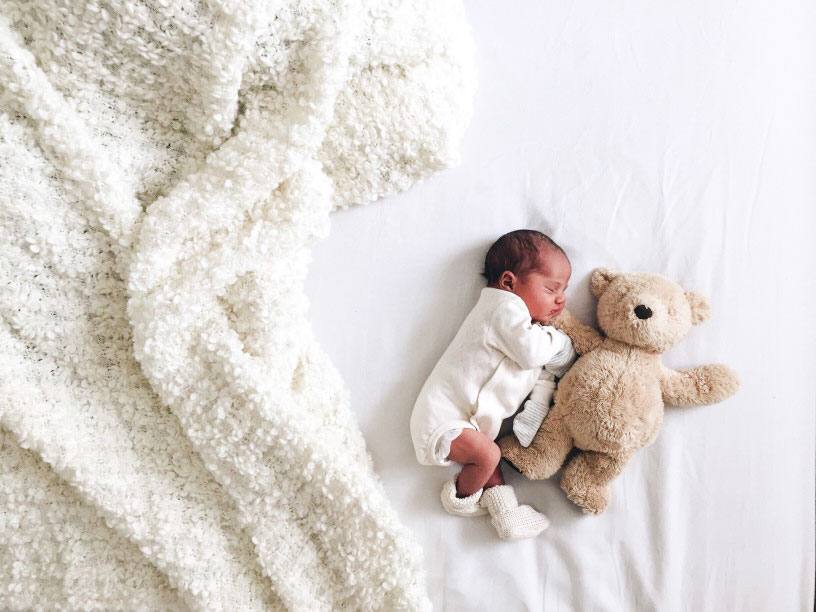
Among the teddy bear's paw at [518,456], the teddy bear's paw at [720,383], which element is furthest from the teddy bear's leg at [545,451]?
the teddy bear's paw at [720,383]

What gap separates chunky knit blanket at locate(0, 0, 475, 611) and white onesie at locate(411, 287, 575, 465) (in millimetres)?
127

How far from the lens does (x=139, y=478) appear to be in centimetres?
86

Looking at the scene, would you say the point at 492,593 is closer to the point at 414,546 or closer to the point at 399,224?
the point at 414,546

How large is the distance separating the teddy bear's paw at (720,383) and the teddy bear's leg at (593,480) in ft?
0.52

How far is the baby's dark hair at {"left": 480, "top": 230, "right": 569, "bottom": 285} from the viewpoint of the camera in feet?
3.03

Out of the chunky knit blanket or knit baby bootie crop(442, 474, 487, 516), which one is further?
knit baby bootie crop(442, 474, 487, 516)

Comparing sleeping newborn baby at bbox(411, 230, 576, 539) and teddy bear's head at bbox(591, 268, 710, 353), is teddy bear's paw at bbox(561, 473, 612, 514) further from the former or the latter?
teddy bear's head at bbox(591, 268, 710, 353)

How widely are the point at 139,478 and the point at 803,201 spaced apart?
3.51ft

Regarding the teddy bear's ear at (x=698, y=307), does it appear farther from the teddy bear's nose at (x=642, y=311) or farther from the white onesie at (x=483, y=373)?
the white onesie at (x=483, y=373)

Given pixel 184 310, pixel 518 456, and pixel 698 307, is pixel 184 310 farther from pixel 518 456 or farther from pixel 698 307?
pixel 698 307

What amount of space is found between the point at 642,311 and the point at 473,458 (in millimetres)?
322

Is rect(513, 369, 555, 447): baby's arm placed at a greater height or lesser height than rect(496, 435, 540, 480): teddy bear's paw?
greater

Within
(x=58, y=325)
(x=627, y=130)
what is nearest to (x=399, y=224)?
(x=627, y=130)

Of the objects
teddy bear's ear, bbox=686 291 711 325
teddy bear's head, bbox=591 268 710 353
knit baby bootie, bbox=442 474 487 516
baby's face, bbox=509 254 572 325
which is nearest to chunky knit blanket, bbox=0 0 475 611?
knit baby bootie, bbox=442 474 487 516
